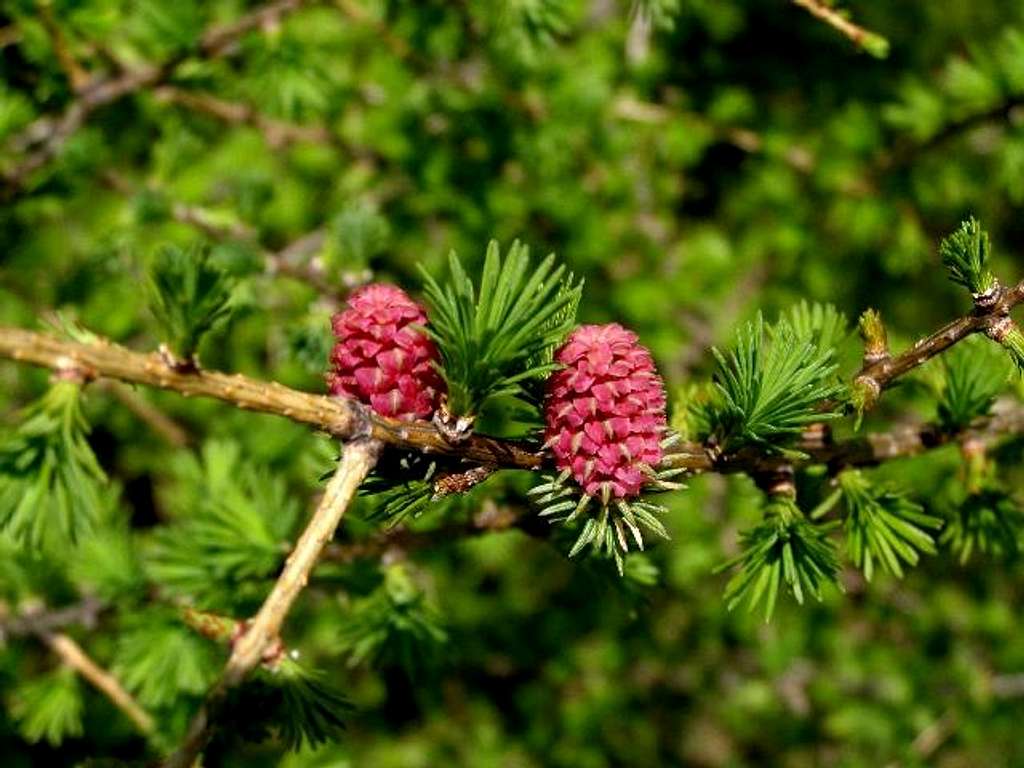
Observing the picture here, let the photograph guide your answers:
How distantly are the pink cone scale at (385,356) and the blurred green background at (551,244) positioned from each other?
1.80 ft

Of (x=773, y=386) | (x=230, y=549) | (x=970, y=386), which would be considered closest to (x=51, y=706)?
(x=230, y=549)

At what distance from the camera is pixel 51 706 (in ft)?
4.98

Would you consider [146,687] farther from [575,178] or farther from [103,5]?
[575,178]

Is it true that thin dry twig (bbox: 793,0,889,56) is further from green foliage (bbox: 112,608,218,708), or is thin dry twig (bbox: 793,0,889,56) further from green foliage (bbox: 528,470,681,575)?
green foliage (bbox: 112,608,218,708)

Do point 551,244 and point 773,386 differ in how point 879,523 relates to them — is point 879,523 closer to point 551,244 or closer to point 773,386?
point 773,386

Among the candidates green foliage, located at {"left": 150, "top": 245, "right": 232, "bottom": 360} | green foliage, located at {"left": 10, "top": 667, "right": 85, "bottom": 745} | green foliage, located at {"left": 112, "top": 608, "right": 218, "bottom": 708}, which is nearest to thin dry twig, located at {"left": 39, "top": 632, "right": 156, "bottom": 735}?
green foliage, located at {"left": 10, "top": 667, "right": 85, "bottom": 745}

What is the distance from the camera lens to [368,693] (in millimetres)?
2410

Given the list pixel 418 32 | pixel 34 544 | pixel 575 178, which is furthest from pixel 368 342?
pixel 575 178

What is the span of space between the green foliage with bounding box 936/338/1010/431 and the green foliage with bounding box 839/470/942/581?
145 millimetres

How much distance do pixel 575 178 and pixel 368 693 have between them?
1287 millimetres

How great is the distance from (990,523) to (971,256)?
42 centimetres

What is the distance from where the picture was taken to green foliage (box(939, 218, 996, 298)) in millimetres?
817

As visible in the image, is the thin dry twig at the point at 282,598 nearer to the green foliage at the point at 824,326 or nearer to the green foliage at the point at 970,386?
the green foliage at the point at 824,326

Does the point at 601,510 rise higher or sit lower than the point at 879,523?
lower
